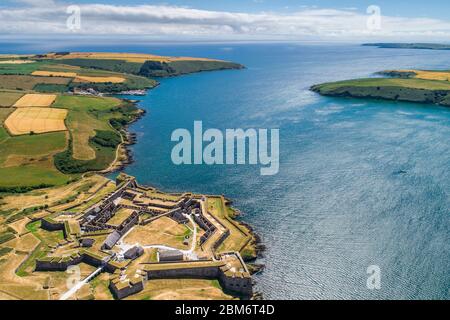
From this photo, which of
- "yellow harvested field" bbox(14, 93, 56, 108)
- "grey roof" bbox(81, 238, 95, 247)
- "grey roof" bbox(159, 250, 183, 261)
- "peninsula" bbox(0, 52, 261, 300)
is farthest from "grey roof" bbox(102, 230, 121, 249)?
"yellow harvested field" bbox(14, 93, 56, 108)

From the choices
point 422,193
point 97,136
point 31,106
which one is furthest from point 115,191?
point 31,106

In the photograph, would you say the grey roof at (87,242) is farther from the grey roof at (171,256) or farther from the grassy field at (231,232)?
the grassy field at (231,232)

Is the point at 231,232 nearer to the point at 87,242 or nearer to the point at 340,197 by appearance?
the point at 87,242

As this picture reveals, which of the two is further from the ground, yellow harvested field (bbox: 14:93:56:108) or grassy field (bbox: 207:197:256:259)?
yellow harvested field (bbox: 14:93:56:108)

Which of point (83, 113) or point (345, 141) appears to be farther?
point (83, 113)

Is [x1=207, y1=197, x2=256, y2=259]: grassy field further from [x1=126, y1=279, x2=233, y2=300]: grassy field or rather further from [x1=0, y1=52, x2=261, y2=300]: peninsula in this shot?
[x1=126, y1=279, x2=233, y2=300]: grassy field

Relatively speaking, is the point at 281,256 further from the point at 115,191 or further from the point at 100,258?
the point at 115,191

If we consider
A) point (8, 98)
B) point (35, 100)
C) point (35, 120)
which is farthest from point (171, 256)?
point (8, 98)
